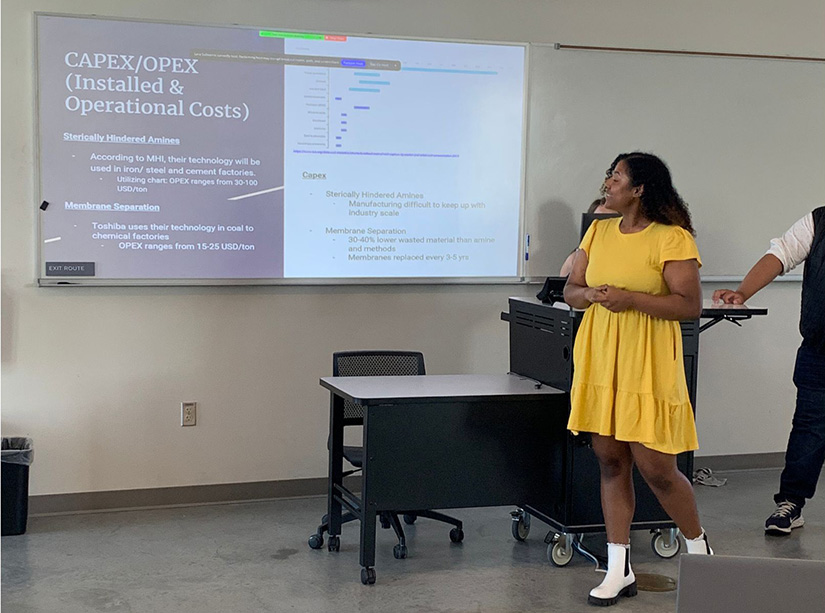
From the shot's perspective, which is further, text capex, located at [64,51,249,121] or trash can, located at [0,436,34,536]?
text capex, located at [64,51,249,121]

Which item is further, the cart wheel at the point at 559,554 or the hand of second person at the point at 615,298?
the cart wheel at the point at 559,554

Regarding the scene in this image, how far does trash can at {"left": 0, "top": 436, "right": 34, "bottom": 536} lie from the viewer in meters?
4.17

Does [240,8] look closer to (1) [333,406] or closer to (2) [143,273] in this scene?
(2) [143,273]

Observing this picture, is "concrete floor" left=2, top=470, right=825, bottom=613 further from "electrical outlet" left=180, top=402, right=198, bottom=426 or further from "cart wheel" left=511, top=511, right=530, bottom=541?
"electrical outlet" left=180, top=402, right=198, bottom=426

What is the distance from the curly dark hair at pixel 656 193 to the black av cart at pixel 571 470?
49 centimetres

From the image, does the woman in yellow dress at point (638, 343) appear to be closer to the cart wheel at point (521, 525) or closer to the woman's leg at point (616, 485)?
the woman's leg at point (616, 485)

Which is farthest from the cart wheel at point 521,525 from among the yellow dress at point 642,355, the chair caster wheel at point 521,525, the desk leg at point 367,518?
the yellow dress at point 642,355

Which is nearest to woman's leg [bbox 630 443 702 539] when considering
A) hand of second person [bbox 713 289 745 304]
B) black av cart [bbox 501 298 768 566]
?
black av cart [bbox 501 298 768 566]

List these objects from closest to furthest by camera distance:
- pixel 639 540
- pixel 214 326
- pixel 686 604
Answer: pixel 686 604
pixel 639 540
pixel 214 326

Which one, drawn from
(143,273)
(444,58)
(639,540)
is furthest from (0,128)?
(639,540)

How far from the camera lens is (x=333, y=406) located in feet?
13.1

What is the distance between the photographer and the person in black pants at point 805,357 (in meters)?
4.15

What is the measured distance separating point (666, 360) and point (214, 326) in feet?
7.44

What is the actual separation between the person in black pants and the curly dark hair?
786 mm
